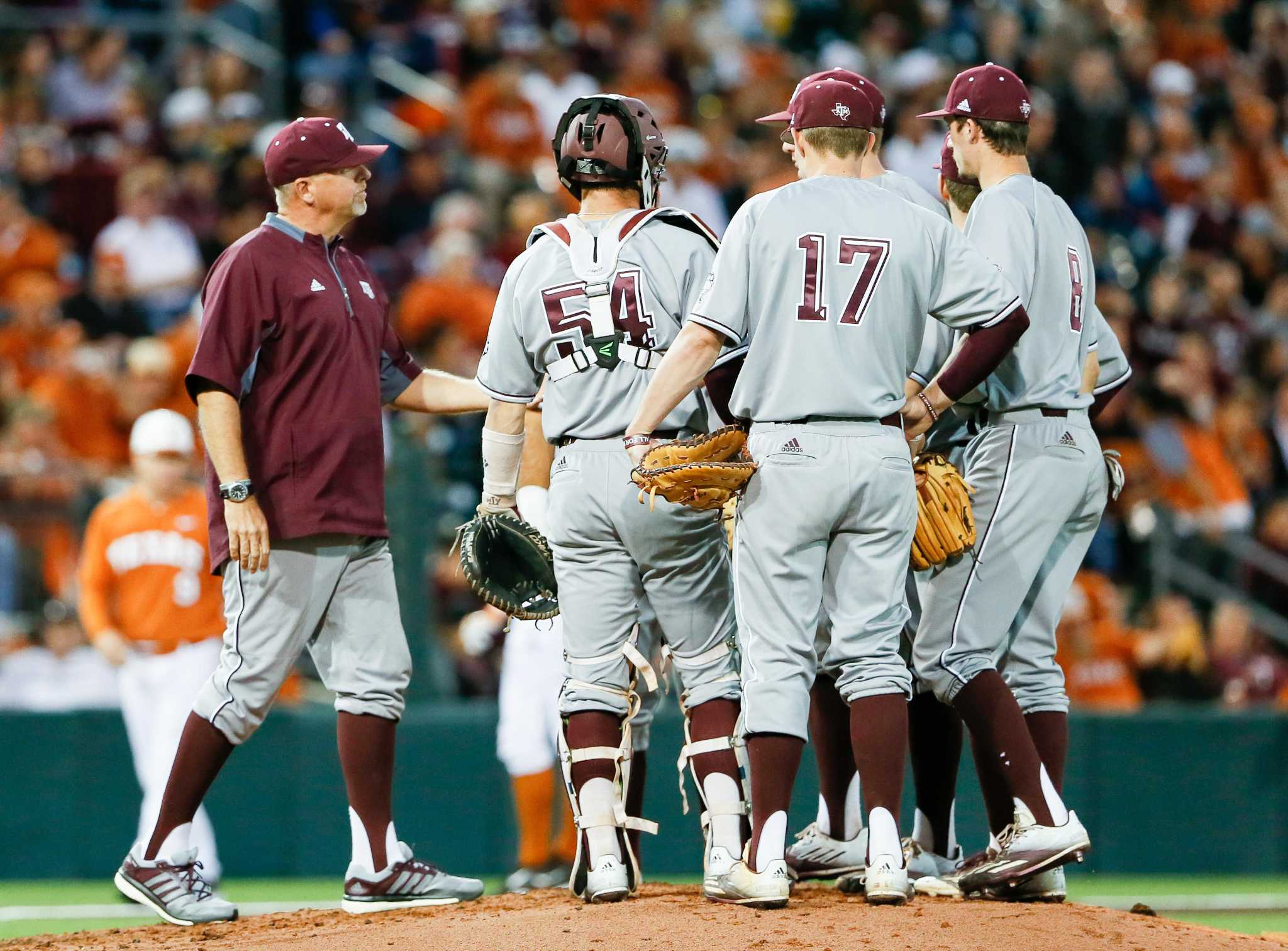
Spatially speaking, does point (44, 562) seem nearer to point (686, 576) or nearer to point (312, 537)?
point (312, 537)

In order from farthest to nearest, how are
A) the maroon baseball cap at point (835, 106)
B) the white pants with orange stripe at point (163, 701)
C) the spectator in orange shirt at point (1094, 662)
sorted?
the spectator in orange shirt at point (1094, 662)
the white pants with orange stripe at point (163, 701)
the maroon baseball cap at point (835, 106)

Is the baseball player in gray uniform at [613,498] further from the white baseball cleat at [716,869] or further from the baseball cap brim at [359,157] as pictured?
the baseball cap brim at [359,157]

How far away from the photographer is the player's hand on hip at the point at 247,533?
210 inches

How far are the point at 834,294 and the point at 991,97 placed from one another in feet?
3.13

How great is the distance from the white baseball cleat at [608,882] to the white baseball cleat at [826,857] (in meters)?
0.61

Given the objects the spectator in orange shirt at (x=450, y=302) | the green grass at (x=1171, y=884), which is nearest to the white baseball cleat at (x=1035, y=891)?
the green grass at (x=1171, y=884)

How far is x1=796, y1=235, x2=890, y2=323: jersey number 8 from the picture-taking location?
4.82m

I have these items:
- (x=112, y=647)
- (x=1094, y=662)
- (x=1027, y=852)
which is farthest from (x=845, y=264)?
(x=1094, y=662)

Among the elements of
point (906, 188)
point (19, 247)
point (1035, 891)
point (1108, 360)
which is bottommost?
point (1035, 891)

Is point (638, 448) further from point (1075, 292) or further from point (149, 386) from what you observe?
point (149, 386)

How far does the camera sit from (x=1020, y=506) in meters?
5.24

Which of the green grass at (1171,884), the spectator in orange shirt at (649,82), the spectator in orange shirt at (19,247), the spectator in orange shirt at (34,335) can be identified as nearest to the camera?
the green grass at (1171,884)

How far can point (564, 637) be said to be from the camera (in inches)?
207

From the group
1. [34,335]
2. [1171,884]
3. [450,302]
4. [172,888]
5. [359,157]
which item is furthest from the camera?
[450,302]
